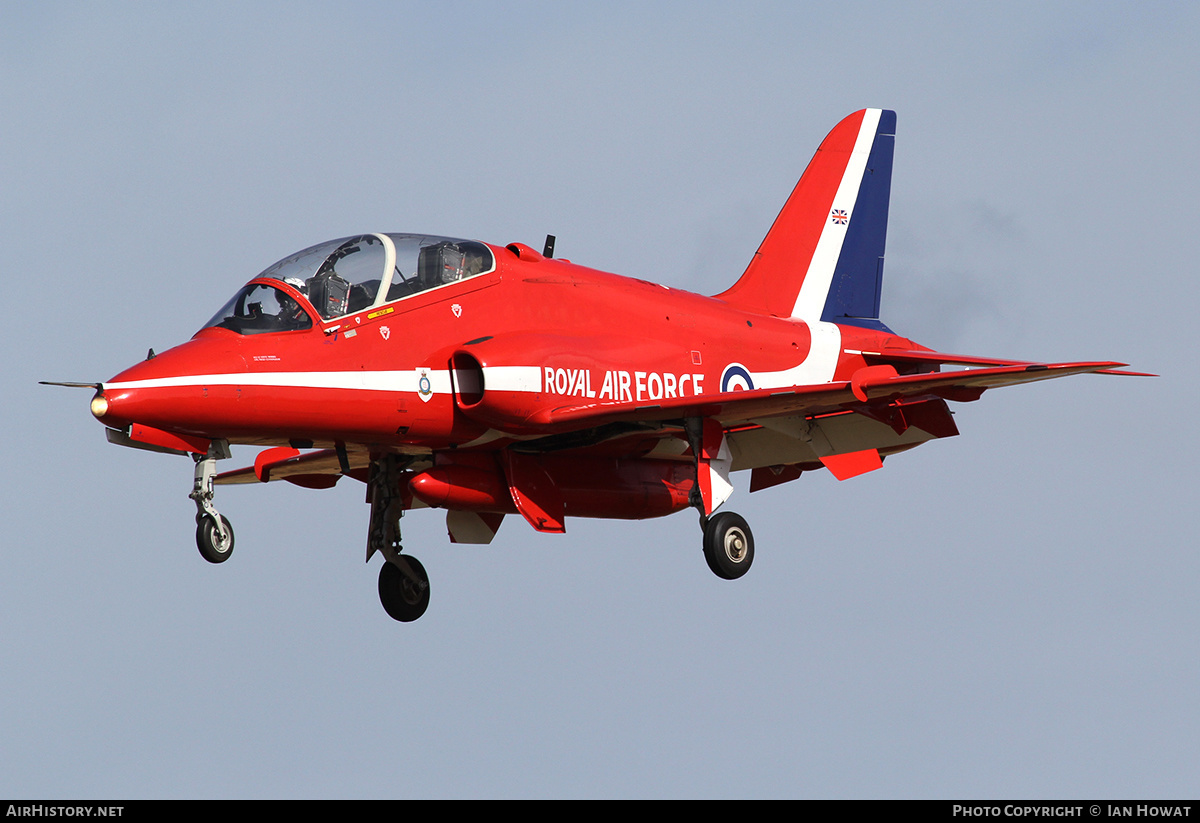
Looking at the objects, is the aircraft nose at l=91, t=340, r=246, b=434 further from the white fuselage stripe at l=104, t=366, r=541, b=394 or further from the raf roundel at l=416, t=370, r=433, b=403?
the raf roundel at l=416, t=370, r=433, b=403

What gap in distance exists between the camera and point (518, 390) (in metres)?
21.0

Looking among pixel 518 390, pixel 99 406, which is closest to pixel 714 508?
pixel 518 390

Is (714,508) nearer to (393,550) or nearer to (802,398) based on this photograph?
(802,398)

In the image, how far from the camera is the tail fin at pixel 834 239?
87.0 feet

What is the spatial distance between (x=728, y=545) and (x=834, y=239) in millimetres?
7499

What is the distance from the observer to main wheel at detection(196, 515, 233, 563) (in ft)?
62.5

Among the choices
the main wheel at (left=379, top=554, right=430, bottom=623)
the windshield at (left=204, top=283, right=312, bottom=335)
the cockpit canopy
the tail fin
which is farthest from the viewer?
the tail fin

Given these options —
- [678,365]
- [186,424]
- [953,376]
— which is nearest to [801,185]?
[678,365]

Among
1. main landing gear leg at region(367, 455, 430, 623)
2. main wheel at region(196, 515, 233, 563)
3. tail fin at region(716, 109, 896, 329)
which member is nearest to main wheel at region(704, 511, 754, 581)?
main landing gear leg at region(367, 455, 430, 623)

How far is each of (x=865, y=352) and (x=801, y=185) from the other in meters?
3.44

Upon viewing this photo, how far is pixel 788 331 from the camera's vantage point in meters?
25.1

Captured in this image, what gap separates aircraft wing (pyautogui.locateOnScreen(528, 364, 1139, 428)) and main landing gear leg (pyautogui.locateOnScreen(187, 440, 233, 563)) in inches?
160

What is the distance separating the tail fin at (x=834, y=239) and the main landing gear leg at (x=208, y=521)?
966 centimetres

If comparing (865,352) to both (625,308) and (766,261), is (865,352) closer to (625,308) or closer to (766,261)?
(766,261)
